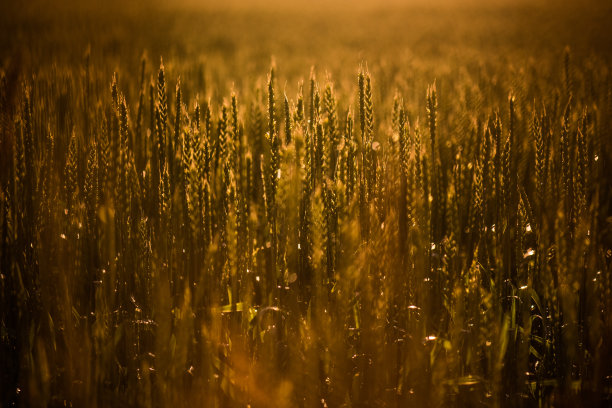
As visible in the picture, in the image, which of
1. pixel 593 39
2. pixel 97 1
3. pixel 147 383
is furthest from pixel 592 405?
pixel 97 1

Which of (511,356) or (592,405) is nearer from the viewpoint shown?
(592,405)

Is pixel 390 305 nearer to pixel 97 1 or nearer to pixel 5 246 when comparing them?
pixel 5 246

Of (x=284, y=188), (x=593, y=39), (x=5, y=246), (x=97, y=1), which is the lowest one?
(x=5, y=246)

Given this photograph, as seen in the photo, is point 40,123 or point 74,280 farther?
point 40,123

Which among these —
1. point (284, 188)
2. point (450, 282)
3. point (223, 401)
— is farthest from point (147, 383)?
point (450, 282)

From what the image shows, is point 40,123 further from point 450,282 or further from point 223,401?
point 450,282

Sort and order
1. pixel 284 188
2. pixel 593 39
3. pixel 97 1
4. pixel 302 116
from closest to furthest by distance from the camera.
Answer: pixel 284 188, pixel 302 116, pixel 593 39, pixel 97 1

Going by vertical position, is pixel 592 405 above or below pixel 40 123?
below

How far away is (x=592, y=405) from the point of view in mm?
934

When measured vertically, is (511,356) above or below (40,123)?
below

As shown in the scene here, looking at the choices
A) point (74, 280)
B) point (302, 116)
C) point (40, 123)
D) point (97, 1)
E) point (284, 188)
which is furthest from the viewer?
point (97, 1)

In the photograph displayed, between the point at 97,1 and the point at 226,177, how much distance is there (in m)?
7.31

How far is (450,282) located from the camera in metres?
0.95

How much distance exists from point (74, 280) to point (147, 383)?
24 centimetres
